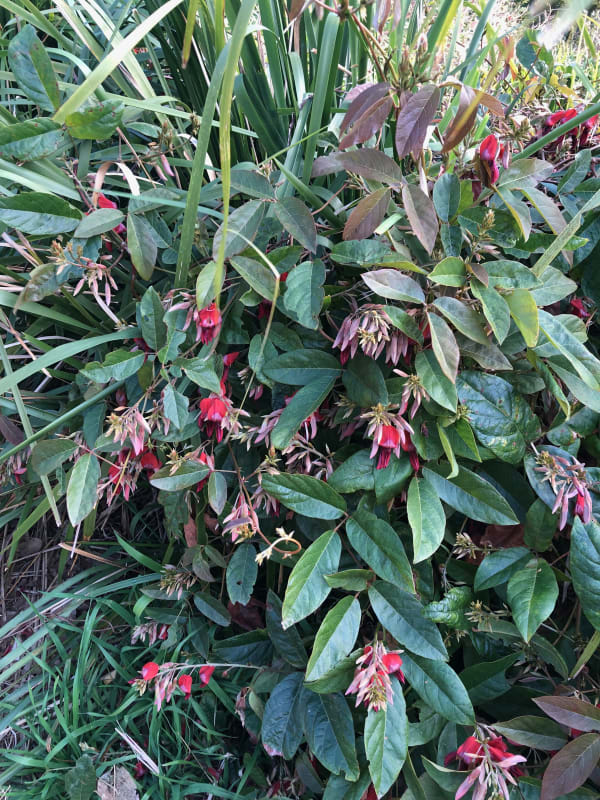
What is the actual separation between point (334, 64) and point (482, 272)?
0.45 metres

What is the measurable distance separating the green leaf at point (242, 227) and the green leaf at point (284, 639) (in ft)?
1.71

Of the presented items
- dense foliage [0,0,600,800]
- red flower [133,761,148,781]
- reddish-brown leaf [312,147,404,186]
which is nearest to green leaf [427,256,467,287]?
dense foliage [0,0,600,800]

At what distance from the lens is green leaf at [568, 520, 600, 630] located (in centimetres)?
67

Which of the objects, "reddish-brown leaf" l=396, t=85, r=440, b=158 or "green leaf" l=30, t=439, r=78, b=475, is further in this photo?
"green leaf" l=30, t=439, r=78, b=475

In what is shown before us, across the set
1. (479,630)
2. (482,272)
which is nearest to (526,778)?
(479,630)

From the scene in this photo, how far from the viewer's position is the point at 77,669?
3.22 feet

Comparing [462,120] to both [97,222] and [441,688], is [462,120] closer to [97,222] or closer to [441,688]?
[97,222]

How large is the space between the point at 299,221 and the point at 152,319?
247mm

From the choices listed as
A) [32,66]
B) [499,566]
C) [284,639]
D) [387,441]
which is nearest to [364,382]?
[387,441]

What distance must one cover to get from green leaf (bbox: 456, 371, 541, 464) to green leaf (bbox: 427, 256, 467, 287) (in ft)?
0.42

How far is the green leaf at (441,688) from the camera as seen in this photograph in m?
0.67

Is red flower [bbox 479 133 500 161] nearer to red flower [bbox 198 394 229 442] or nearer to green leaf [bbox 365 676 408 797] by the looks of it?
red flower [bbox 198 394 229 442]

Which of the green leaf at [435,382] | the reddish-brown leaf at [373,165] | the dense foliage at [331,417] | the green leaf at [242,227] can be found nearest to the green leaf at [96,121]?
the dense foliage at [331,417]

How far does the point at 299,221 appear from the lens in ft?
2.39
